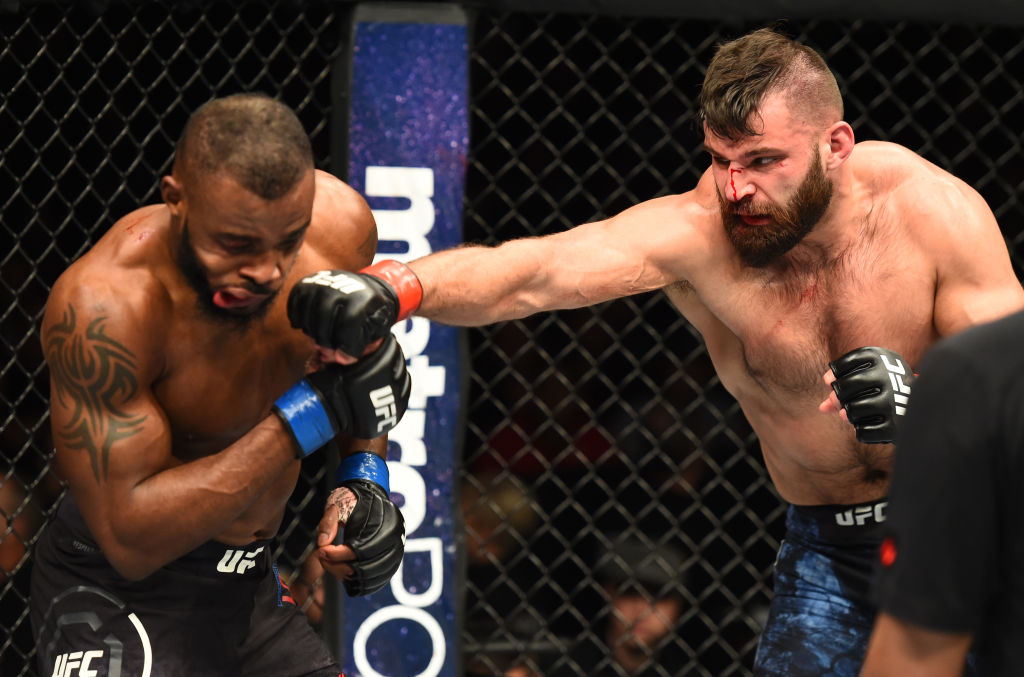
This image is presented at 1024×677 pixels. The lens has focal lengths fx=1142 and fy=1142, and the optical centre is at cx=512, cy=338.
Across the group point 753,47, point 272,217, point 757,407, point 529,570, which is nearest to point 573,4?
point 753,47

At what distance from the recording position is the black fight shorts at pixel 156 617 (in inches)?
55.3

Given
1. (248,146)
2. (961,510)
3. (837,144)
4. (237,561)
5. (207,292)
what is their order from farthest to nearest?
(837,144)
(237,561)
(207,292)
(248,146)
(961,510)

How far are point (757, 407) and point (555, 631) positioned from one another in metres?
1.24

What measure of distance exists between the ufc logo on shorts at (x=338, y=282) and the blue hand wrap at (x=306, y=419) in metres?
0.14

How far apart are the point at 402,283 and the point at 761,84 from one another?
1.86 ft

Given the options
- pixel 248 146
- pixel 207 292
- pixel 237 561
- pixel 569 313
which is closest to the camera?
pixel 248 146

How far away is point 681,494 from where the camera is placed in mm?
2689

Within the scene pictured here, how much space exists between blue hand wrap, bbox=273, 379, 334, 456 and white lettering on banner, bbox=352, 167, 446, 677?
2.68 ft

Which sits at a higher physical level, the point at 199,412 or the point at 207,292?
the point at 207,292

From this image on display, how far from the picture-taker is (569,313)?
273 cm

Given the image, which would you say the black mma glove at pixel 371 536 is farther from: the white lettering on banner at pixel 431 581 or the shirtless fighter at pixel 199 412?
the white lettering on banner at pixel 431 581

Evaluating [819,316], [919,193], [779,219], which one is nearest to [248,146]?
[779,219]

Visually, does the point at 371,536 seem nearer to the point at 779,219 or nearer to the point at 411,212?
the point at 779,219

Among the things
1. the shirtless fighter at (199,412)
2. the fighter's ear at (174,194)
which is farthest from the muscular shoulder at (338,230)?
the fighter's ear at (174,194)
